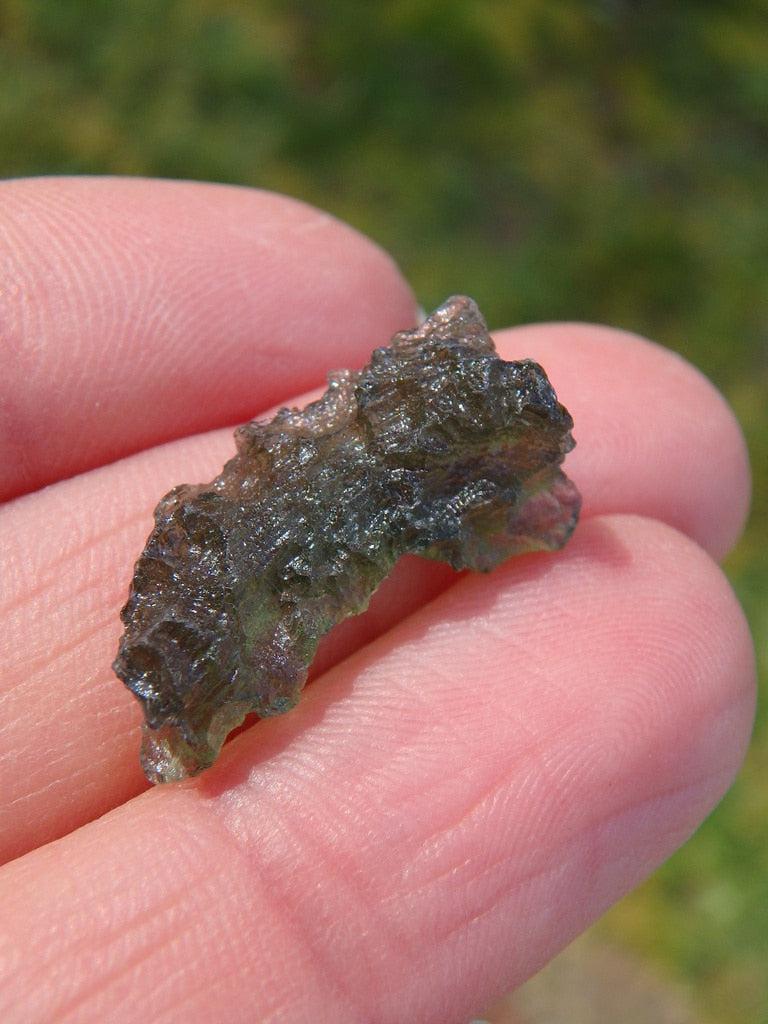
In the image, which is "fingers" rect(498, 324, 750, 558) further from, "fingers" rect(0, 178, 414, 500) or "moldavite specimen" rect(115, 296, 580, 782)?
"fingers" rect(0, 178, 414, 500)

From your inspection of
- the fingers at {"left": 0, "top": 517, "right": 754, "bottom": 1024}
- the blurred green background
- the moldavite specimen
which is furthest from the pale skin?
the blurred green background

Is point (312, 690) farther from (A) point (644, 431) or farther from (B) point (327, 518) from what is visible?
(A) point (644, 431)

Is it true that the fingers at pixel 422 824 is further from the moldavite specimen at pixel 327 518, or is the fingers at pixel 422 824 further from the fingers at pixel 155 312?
the fingers at pixel 155 312

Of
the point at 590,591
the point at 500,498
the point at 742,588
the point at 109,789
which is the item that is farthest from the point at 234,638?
the point at 742,588

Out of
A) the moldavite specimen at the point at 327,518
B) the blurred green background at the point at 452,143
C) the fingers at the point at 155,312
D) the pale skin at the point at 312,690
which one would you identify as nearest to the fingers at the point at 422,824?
the pale skin at the point at 312,690

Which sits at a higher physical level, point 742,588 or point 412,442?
point 412,442

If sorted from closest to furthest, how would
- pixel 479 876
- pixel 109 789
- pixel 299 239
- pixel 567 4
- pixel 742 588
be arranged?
pixel 479 876, pixel 109 789, pixel 299 239, pixel 742 588, pixel 567 4

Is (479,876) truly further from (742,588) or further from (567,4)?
(567,4)
